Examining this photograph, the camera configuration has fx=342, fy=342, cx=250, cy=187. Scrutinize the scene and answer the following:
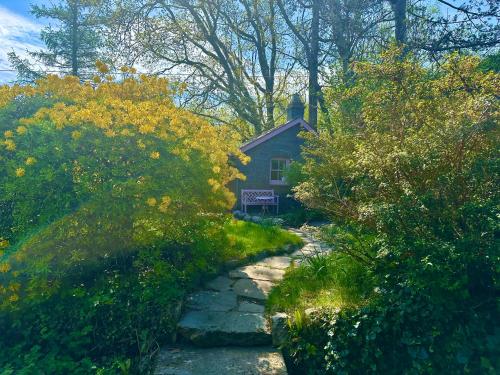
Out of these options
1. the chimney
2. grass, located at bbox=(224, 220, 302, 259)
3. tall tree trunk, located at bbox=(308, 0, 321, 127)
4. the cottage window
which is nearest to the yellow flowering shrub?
grass, located at bbox=(224, 220, 302, 259)

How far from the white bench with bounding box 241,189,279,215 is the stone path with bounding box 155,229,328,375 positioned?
29.6 feet

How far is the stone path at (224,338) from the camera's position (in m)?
2.41

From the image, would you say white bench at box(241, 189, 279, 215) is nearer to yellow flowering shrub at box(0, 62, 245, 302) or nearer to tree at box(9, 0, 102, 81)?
tree at box(9, 0, 102, 81)

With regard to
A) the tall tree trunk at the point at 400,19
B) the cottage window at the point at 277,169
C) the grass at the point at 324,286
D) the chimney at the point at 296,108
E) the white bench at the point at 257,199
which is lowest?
the grass at the point at 324,286

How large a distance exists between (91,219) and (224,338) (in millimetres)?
1555

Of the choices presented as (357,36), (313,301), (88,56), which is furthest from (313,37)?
(313,301)

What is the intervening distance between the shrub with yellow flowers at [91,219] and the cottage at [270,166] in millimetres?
9285

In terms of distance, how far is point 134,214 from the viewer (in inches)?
123

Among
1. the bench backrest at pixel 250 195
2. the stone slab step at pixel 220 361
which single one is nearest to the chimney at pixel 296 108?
the bench backrest at pixel 250 195

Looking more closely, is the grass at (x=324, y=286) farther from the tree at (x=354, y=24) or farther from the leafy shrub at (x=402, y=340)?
the tree at (x=354, y=24)

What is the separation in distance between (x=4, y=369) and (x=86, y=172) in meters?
1.57

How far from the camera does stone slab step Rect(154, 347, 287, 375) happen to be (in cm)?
236

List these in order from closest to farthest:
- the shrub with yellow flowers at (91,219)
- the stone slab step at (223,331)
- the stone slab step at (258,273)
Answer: the stone slab step at (223,331)
the shrub with yellow flowers at (91,219)
the stone slab step at (258,273)

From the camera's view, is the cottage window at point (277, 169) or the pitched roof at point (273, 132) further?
the cottage window at point (277, 169)
